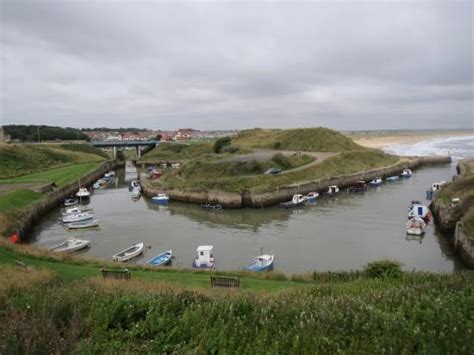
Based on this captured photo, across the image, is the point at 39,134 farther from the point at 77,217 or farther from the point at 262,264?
the point at 262,264

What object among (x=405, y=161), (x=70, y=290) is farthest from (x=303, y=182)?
(x=70, y=290)

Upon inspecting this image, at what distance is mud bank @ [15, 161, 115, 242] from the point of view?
32.4m

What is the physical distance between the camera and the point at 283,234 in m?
31.5

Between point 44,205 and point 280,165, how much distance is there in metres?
32.6

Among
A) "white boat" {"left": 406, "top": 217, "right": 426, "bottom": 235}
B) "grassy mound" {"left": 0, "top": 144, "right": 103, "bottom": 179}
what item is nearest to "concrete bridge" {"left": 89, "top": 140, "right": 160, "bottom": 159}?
"grassy mound" {"left": 0, "top": 144, "right": 103, "bottom": 179}

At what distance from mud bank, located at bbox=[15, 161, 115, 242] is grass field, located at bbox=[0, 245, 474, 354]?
87.9ft

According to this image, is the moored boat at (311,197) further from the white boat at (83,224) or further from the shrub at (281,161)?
the white boat at (83,224)

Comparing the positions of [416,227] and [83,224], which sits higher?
[416,227]

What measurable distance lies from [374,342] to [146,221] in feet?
112

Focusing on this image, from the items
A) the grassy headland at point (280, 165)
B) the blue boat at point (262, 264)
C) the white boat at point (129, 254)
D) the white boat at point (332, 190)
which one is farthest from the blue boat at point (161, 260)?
the white boat at point (332, 190)

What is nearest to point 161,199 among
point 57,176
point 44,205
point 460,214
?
point 44,205

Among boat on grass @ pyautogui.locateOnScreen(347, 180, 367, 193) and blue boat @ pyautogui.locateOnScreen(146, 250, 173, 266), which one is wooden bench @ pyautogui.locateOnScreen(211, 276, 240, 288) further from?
boat on grass @ pyautogui.locateOnScreen(347, 180, 367, 193)

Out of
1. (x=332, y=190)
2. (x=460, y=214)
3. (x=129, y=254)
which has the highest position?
(x=460, y=214)

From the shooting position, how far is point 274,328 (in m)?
6.36
